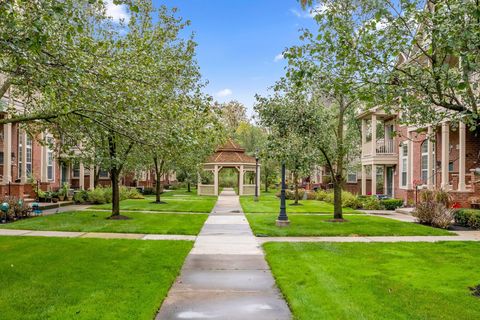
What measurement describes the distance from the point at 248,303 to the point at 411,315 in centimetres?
221

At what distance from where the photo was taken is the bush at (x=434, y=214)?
1534 cm

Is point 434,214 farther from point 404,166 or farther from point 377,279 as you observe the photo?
point 404,166

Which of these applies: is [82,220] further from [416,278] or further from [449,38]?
[449,38]

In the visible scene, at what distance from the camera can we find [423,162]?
2383 cm

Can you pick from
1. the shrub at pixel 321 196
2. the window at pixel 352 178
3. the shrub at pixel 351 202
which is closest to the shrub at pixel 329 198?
the shrub at pixel 321 196

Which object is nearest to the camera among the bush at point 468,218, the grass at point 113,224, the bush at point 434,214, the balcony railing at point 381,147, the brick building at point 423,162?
→ the grass at point 113,224

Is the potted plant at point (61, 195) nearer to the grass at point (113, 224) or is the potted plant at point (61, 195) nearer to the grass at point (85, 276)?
the grass at point (113, 224)

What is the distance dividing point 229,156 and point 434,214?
24.4 metres

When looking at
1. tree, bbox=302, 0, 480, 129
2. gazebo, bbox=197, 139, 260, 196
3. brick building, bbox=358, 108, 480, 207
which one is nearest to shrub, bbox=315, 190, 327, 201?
brick building, bbox=358, 108, 480, 207

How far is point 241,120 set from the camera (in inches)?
2559

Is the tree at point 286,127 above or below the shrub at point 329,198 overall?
above

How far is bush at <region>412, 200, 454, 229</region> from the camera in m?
15.3

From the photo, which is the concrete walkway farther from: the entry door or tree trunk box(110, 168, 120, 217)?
the entry door

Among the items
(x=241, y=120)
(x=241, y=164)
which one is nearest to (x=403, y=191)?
(x=241, y=164)
